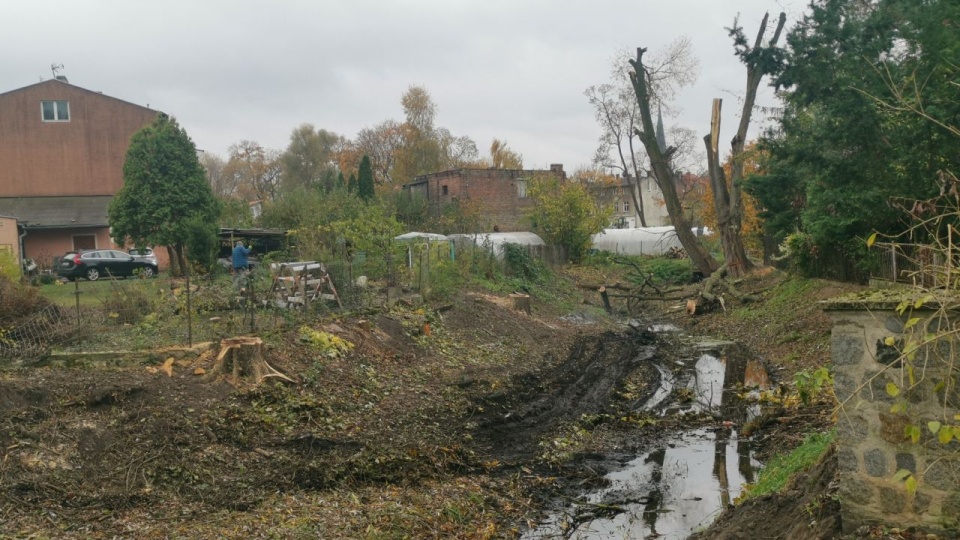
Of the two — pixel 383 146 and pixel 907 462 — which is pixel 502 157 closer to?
pixel 383 146

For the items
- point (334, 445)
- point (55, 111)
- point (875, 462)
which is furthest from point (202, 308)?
point (55, 111)

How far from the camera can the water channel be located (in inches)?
325

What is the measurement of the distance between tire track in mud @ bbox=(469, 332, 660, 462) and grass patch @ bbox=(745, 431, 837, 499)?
10.5 feet

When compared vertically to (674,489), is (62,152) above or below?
above

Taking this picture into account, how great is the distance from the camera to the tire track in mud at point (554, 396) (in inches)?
449

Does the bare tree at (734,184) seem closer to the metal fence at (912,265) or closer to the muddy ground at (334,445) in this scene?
the metal fence at (912,265)

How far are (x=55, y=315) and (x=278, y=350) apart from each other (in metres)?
4.73

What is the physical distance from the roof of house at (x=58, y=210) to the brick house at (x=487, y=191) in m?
17.6

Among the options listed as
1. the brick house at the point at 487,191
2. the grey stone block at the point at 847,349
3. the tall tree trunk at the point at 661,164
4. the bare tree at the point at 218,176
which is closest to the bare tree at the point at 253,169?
the bare tree at the point at 218,176

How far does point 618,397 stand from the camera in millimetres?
14516

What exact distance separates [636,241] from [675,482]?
4034 centimetres

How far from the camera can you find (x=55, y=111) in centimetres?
4116

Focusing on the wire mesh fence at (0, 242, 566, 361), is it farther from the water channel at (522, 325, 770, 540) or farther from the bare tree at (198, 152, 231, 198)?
the bare tree at (198, 152, 231, 198)

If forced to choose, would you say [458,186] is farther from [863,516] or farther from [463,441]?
[863,516]
